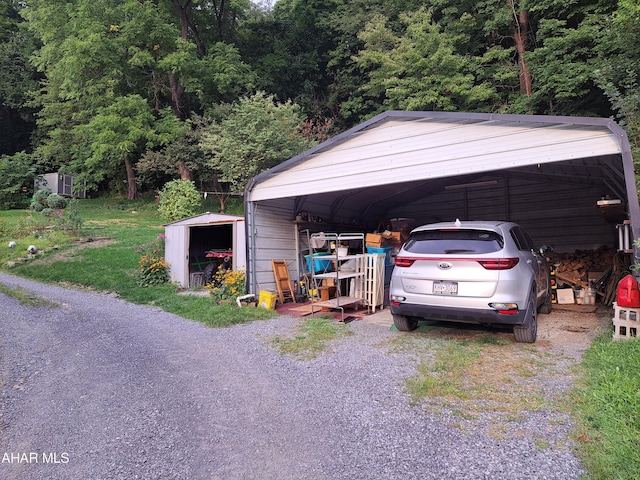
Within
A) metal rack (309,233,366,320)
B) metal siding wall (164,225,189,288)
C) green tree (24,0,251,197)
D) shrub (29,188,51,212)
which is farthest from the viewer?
green tree (24,0,251,197)

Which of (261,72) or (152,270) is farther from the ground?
(261,72)

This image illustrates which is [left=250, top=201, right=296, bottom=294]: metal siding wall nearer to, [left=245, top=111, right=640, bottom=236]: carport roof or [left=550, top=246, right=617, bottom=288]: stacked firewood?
[left=245, top=111, right=640, bottom=236]: carport roof

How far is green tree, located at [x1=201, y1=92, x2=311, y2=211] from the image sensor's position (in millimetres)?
16547

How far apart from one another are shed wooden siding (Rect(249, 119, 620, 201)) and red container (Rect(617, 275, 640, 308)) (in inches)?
69.7

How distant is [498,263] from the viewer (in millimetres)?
4660

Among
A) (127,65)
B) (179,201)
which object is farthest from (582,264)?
(127,65)

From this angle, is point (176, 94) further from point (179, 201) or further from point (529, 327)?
point (529, 327)

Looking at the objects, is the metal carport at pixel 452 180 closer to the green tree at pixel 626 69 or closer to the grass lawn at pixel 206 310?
the green tree at pixel 626 69

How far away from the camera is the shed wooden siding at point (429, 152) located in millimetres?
5445

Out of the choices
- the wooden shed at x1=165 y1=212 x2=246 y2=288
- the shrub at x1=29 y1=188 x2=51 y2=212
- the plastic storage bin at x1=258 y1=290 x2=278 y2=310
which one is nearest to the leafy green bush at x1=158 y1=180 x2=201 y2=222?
the wooden shed at x1=165 y1=212 x2=246 y2=288

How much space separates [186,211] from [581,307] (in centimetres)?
1535

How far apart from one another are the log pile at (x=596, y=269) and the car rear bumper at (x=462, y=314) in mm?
5080

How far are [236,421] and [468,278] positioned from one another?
323cm

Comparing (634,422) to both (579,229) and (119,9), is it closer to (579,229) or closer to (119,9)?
(579,229)
